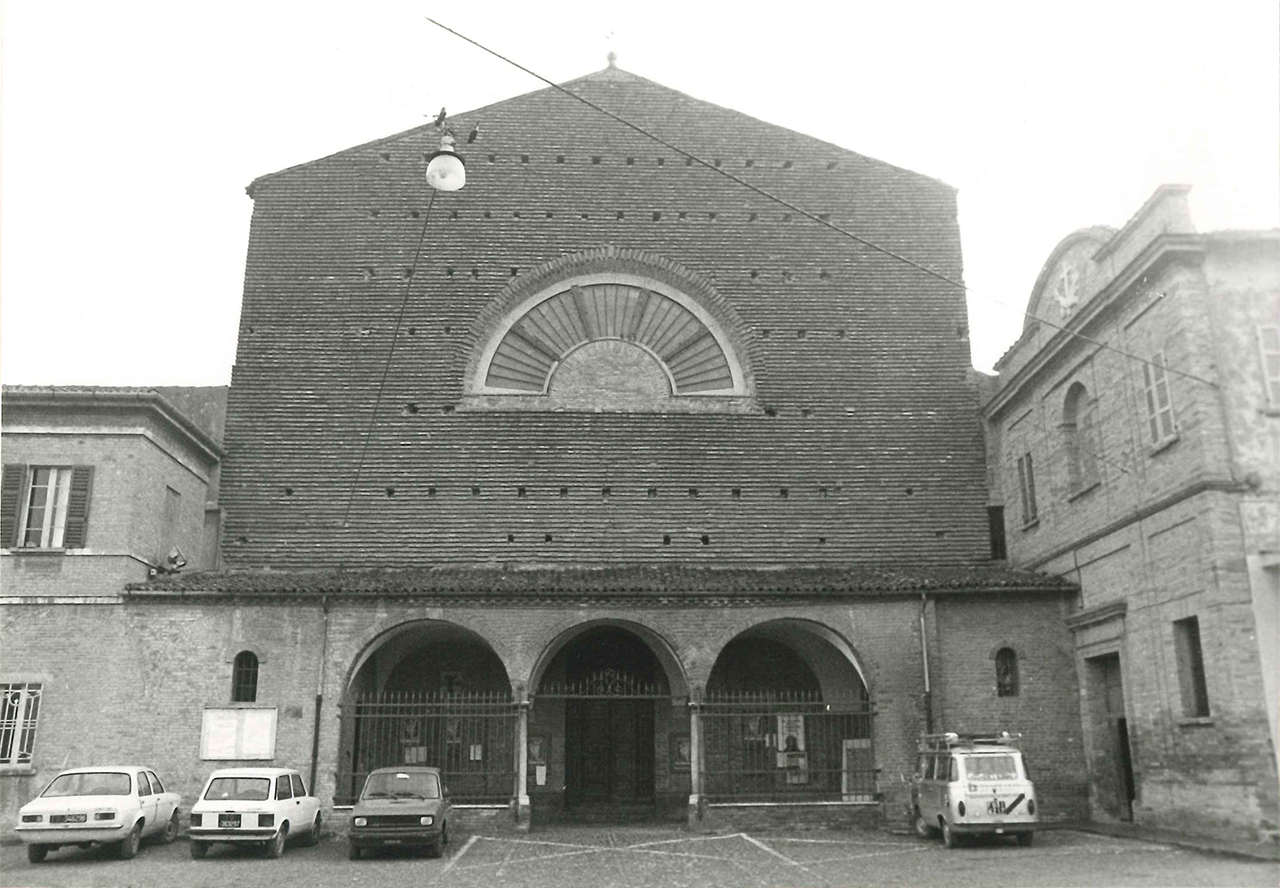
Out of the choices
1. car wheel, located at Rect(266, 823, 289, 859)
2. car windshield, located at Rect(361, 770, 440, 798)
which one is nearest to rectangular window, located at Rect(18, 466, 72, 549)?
car wheel, located at Rect(266, 823, 289, 859)

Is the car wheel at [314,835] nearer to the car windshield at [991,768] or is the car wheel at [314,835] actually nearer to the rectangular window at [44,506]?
the rectangular window at [44,506]

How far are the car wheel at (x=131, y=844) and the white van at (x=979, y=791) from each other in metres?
10.4

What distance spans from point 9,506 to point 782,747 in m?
13.1

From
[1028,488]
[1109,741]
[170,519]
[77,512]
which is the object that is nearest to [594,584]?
[170,519]

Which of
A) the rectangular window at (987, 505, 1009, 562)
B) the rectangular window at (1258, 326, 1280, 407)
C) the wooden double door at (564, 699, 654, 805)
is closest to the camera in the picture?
the rectangular window at (1258, 326, 1280, 407)

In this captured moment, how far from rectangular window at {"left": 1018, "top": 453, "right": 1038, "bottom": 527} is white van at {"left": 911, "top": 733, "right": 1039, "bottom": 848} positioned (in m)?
5.80

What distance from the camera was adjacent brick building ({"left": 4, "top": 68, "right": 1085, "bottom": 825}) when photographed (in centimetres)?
1850

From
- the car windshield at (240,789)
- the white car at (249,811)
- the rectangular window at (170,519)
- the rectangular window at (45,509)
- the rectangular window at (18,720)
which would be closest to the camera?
the white car at (249,811)

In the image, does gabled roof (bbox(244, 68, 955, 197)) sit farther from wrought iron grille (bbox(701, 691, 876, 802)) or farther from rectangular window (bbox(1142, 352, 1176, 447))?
wrought iron grille (bbox(701, 691, 876, 802))

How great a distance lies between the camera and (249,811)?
1500 cm

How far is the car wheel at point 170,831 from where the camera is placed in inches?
645

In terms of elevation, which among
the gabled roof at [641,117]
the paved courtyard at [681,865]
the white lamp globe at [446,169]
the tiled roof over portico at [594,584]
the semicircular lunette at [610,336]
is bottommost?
the paved courtyard at [681,865]

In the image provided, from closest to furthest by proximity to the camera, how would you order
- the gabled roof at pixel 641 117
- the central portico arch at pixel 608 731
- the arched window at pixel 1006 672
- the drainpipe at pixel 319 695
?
the drainpipe at pixel 319 695 → the arched window at pixel 1006 672 → the central portico arch at pixel 608 731 → the gabled roof at pixel 641 117

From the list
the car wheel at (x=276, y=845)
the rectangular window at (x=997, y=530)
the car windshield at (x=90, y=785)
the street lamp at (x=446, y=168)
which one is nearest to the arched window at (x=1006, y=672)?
the rectangular window at (x=997, y=530)
